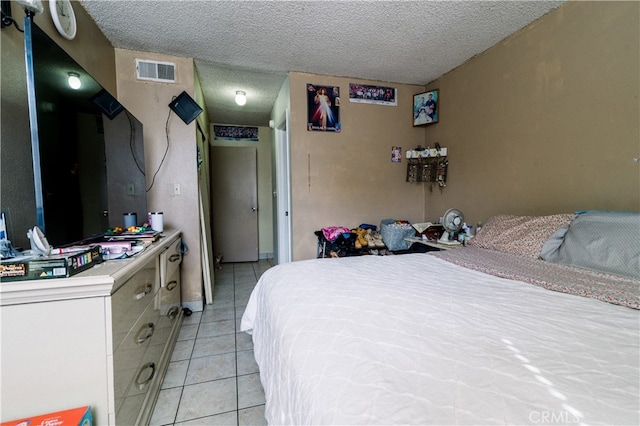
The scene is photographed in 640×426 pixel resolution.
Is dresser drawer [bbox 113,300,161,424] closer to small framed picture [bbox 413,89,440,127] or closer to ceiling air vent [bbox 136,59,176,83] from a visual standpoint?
ceiling air vent [bbox 136,59,176,83]


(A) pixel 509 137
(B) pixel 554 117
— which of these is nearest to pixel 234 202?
(A) pixel 509 137

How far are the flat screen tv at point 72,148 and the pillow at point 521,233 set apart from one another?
251 centimetres

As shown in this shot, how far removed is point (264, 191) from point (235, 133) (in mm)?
1180

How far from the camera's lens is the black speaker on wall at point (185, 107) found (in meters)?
2.52

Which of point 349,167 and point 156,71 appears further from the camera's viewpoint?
point 349,167

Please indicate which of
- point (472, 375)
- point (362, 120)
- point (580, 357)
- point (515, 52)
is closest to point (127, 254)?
point (472, 375)

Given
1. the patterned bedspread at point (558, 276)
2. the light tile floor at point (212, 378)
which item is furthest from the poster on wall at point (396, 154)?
the light tile floor at point (212, 378)

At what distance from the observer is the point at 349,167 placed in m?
3.11

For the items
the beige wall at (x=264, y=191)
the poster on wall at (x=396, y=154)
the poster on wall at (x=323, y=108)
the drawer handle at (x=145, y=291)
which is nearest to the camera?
the drawer handle at (x=145, y=291)

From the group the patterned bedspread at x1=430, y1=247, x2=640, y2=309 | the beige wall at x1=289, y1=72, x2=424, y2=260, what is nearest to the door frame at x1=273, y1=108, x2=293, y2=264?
the beige wall at x1=289, y1=72, x2=424, y2=260

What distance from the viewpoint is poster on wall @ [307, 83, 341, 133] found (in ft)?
9.57

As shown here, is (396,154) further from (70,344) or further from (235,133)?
(70,344)

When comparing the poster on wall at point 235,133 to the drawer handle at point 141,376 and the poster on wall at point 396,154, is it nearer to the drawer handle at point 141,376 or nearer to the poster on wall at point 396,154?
the poster on wall at point 396,154

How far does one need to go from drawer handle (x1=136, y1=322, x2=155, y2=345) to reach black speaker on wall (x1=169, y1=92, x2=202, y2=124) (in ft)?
6.34
